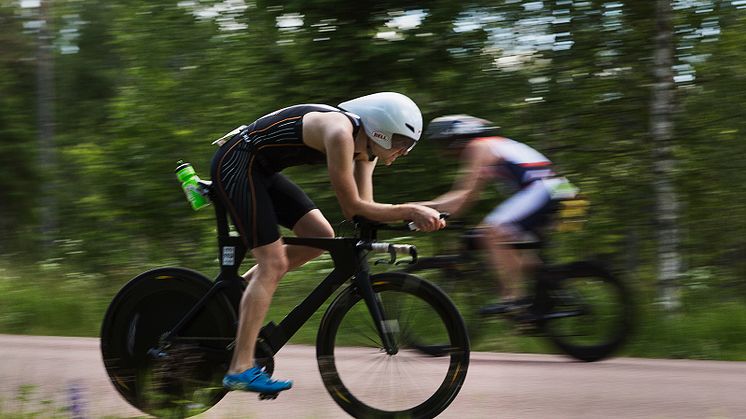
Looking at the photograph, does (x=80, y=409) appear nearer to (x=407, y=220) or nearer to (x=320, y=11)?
(x=407, y=220)

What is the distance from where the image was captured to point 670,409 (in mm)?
5234

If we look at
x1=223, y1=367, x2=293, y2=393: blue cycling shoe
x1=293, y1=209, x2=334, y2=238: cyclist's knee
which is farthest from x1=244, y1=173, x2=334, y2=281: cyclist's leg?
x1=223, y1=367, x2=293, y2=393: blue cycling shoe

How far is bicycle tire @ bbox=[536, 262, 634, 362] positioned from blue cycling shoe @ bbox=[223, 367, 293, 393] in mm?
2837

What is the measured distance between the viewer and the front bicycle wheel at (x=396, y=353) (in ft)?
15.3

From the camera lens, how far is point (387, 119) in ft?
14.9

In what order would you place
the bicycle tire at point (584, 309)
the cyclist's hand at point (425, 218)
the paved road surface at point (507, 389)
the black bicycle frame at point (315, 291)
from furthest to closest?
1. the bicycle tire at point (584, 309)
2. the paved road surface at point (507, 389)
3. the black bicycle frame at point (315, 291)
4. the cyclist's hand at point (425, 218)

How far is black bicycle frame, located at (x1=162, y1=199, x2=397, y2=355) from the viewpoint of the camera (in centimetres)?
475

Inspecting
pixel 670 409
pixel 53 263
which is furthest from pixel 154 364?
pixel 53 263

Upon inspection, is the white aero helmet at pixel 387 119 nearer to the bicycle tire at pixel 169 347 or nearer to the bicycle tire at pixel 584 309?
the bicycle tire at pixel 169 347

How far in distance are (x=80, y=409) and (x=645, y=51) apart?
7.16 meters

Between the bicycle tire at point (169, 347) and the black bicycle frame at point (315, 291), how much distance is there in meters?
0.05

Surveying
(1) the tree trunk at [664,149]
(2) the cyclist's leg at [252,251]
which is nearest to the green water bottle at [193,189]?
(2) the cyclist's leg at [252,251]

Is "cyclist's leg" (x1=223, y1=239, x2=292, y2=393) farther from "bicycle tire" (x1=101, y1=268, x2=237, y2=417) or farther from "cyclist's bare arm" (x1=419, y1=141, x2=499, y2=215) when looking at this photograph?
"cyclist's bare arm" (x1=419, y1=141, x2=499, y2=215)

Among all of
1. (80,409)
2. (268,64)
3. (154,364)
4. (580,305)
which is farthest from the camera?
(268,64)
